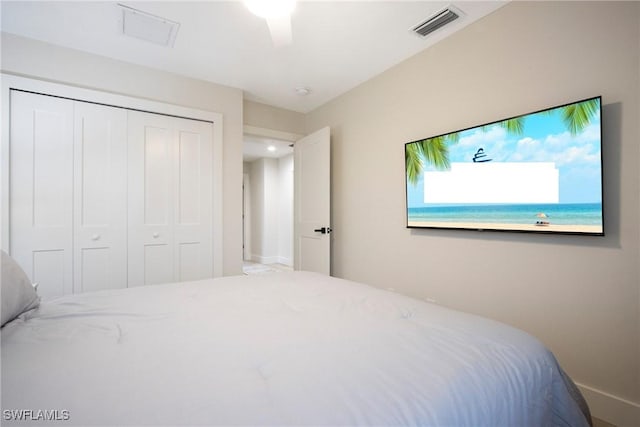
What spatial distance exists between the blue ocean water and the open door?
1.18 metres

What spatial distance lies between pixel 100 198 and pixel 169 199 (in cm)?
55

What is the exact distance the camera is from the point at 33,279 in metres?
2.36

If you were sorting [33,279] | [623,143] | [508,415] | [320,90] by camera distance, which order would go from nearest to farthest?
[508,415] → [623,143] → [33,279] → [320,90]

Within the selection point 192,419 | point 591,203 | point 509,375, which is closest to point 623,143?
point 591,203

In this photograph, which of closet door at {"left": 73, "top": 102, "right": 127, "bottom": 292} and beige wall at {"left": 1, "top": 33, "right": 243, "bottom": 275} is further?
closet door at {"left": 73, "top": 102, "right": 127, "bottom": 292}

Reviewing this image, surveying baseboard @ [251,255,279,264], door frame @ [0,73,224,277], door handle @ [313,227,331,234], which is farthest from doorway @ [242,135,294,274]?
door frame @ [0,73,224,277]

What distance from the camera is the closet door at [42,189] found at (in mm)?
2311

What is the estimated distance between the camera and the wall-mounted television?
162cm

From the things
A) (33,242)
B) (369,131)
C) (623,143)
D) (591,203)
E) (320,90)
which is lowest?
(33,242)

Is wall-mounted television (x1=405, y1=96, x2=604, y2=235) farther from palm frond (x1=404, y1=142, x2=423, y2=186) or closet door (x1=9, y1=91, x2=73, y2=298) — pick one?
closet door (x1=9, y1=91, x2=73, y2=298)

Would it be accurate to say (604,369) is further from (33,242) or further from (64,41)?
(64,41)

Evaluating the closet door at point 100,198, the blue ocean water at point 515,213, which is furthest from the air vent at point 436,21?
the closet door at point 100,198

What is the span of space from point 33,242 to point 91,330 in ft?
6.52

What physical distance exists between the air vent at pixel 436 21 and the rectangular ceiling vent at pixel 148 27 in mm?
1821
